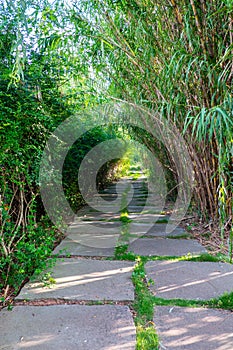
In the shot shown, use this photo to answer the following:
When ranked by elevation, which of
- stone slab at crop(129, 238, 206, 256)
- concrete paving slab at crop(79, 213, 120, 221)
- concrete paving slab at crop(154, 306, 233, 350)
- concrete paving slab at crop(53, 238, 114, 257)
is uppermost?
concrete paving slab at crop(79, 213, 120, 221)

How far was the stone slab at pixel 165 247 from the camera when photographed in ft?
6.05

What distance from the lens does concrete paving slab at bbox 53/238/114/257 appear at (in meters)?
1.83

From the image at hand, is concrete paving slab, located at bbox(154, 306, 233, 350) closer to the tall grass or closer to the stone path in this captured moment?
the stone path

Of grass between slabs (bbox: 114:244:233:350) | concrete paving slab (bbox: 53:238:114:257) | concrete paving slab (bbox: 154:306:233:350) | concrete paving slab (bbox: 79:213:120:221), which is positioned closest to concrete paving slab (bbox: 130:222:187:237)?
concrete paving slab (bbox: 79:213:120:221)

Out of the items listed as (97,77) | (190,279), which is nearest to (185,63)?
(97,77)

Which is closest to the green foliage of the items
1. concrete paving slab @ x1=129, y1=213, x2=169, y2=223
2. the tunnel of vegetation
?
the tunnel of vegetation

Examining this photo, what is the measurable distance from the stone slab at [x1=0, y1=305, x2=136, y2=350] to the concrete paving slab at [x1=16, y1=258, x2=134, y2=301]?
0.09 m

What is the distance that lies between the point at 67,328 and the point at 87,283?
0.38 m

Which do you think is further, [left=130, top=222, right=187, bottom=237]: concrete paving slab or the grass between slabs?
[left=130, top=222, right=187, bottom=237]: concrete paving slab

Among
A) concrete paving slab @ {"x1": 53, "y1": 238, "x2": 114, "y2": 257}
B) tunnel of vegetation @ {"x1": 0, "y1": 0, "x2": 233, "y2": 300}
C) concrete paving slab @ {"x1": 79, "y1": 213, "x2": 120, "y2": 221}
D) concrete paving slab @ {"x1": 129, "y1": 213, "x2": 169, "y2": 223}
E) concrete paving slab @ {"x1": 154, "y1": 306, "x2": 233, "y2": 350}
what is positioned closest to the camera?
concrete paving slab @ {"x1": 154, "y1": 306, "x2": 233, "y2": 350}

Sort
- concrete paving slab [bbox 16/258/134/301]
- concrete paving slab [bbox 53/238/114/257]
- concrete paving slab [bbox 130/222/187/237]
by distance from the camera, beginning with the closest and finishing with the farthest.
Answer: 1. concrete paving slab [bbox 16/258/134/301]
2. concrete paving slab [bbox 53/238/114/257]
3. concrete paving slab [bbox 130/222/187/237]

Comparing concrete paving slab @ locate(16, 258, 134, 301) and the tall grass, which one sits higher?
the tall grass

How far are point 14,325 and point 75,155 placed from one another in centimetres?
213

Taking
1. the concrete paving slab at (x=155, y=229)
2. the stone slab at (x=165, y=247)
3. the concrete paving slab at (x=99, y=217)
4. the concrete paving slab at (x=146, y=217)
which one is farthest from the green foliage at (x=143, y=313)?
the concrete paving slab at (x=99, y=217)
